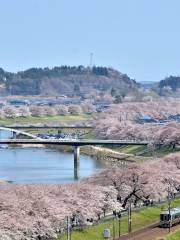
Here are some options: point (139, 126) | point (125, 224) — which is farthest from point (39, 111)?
point (125, 224)

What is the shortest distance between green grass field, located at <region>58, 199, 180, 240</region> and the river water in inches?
→ 601

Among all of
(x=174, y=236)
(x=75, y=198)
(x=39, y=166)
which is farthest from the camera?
(x=39, y=166)

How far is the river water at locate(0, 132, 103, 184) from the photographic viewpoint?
5741 cm

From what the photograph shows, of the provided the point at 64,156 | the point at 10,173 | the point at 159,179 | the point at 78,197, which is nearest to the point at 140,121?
the point at 64,156

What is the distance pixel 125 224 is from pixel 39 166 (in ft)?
104

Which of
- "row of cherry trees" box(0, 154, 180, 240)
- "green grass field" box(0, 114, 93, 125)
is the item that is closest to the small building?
"green grass field" box(0, 114, 93, 125)

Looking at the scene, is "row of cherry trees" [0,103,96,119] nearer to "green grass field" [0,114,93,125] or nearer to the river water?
"green grass field" [0,114,93,125]

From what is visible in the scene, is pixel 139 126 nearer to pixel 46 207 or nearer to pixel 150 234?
pixel 150 234

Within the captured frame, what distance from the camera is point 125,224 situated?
35.5 metres

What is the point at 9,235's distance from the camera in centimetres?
3023

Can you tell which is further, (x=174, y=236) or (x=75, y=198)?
(x=75, y=198)

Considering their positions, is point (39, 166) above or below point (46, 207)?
below

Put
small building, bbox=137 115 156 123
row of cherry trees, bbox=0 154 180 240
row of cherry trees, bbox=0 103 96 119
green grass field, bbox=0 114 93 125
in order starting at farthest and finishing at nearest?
1. row of cherry trees, bbox=0 103 96 119
2. green grass field, bbox=0 114 93 125
3. small building, bbox=137 115 156 123
4. row of cherry trees, bbox=0 154 180 240

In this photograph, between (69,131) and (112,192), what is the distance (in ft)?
221
